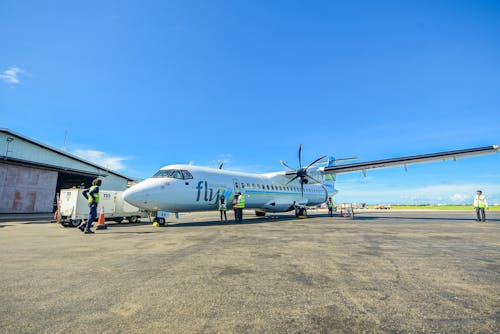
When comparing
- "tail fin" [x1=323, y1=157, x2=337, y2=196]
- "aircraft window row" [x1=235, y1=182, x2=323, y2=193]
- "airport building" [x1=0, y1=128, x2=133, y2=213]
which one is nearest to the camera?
"aircraft window row" [x1=235, y1=182, x2=323, y2=193]

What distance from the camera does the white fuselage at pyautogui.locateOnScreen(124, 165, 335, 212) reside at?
39.0 feet

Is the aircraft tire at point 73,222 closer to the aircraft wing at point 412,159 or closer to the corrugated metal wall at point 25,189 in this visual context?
the corrugated metal wall at point 25,189

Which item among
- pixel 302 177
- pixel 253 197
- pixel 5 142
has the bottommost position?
pixel 253 197

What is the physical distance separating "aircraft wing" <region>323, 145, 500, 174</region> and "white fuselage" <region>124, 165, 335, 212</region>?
4.94 meters

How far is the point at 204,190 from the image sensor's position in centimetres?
1408

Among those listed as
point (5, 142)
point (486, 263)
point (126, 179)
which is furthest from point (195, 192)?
point (126, 179)

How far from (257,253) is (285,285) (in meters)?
2.15

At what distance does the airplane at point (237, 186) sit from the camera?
477 inches

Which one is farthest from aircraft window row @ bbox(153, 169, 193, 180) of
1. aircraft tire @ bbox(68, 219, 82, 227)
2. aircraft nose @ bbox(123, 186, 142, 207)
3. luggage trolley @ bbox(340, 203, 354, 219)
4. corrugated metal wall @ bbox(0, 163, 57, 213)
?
corrugated metal wall @ bbox(0, 163, 57, 213)

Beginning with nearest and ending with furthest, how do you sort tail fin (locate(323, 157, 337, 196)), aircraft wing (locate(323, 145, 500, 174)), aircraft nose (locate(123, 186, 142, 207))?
aircraft nose (locate(123, 186, 142, 207))
aircraft wing (locate(323, 145, 500, 174))
tail fin (locate(323, 157, 337, 196))

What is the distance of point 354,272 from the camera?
385 cm

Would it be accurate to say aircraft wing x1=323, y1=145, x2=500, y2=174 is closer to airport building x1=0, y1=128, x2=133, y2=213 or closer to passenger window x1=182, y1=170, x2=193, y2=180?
passenger window x1=182, y1=170, x2=193, y2=180

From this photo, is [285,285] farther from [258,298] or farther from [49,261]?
[49,261]

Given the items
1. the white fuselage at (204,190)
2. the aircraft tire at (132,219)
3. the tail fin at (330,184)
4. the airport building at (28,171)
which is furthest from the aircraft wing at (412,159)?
the airport building at (28,171)
